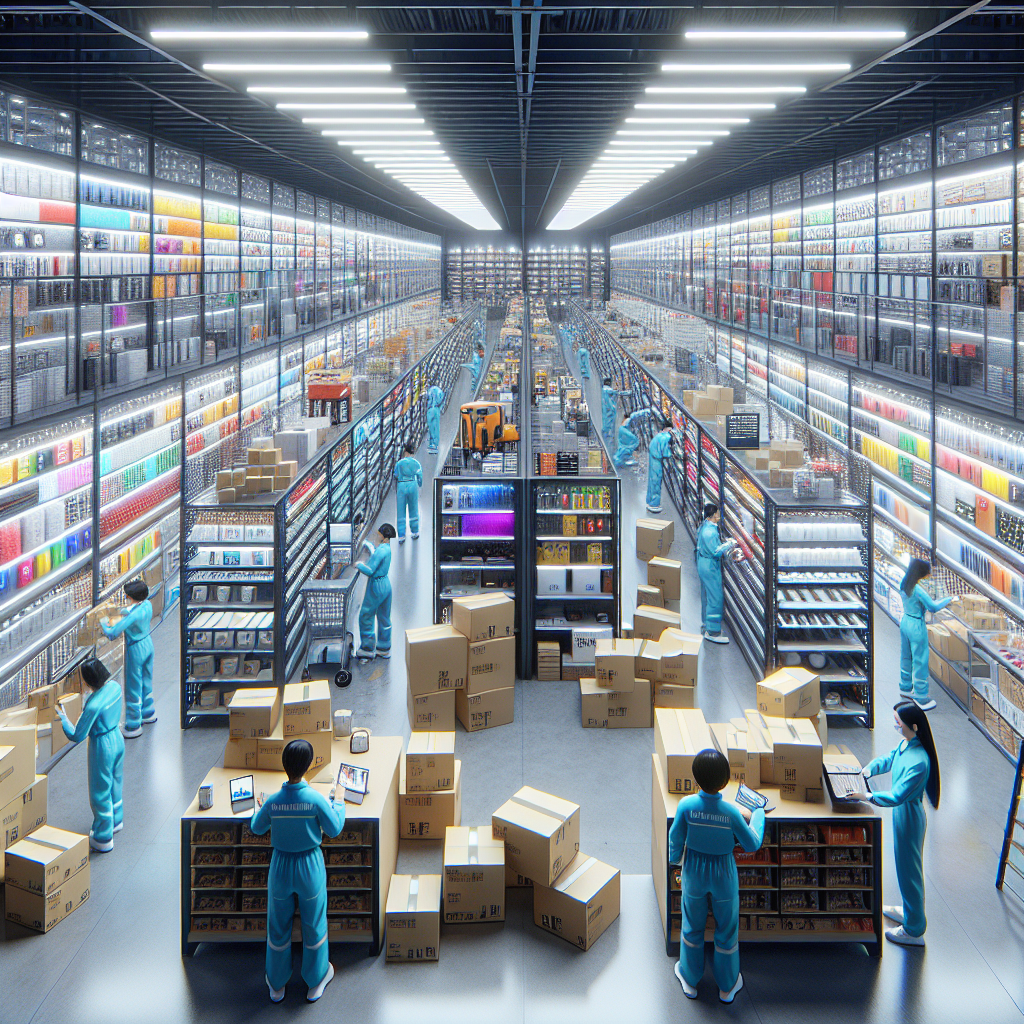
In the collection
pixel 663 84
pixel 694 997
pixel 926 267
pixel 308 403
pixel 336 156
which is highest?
pixel 336 156

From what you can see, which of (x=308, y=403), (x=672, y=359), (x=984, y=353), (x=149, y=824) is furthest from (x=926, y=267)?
(x=149, y=824)

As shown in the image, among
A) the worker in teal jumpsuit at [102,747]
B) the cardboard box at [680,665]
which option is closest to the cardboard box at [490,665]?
the cardboard box at [680,665]

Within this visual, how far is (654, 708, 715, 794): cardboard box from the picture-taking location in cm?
541

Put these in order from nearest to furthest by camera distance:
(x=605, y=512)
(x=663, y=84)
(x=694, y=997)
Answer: (x=694, y=997) < (x=663, y=84) < (x=605, y=512)

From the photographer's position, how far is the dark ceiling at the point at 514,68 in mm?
7129

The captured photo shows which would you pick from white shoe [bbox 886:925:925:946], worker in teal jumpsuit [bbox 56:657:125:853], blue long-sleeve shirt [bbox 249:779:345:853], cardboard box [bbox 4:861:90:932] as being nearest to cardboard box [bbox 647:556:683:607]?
white shoe [bbox 886:925:925:946]

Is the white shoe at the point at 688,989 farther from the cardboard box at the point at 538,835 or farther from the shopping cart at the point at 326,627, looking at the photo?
the shopping cart at the point at 326,627

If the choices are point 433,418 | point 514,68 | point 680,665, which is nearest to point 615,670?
point 680,665

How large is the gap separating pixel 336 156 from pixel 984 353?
10916mm

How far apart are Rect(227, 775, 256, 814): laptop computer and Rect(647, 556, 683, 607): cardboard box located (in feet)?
21.2

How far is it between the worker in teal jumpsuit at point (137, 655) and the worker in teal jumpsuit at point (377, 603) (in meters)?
2.20

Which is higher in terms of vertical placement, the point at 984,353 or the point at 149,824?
the point at 984,353

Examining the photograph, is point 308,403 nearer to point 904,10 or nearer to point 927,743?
point 904,10

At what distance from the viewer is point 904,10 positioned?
7297 mm
